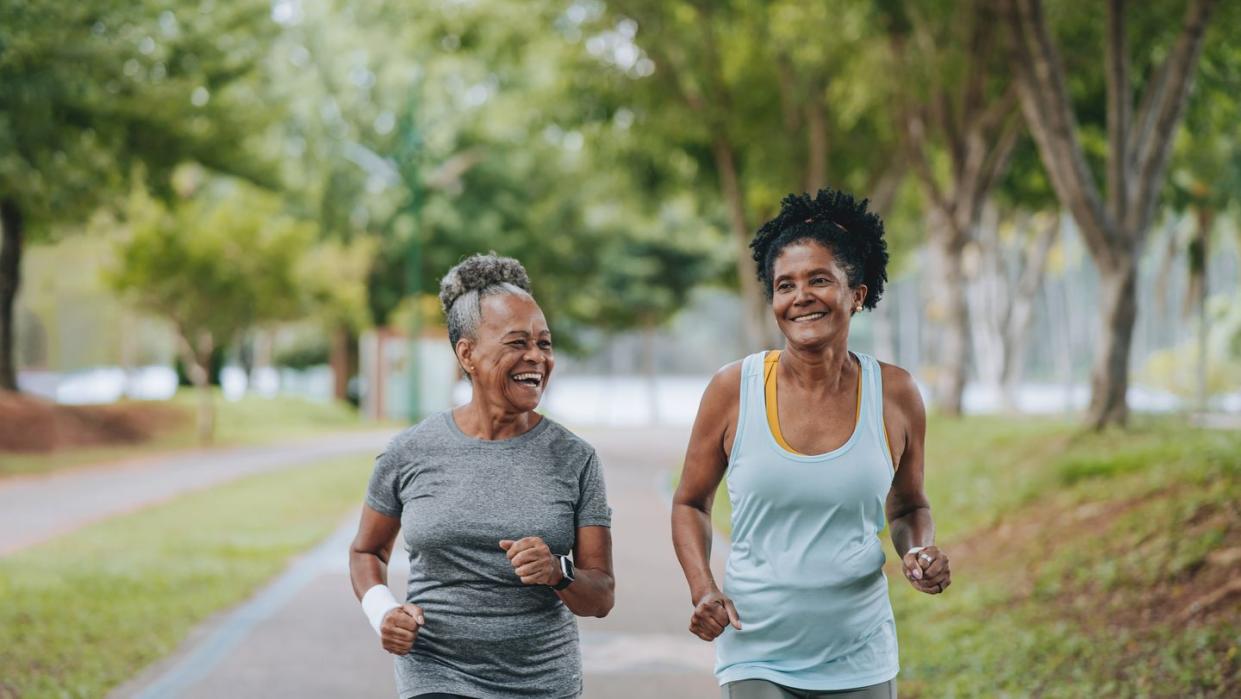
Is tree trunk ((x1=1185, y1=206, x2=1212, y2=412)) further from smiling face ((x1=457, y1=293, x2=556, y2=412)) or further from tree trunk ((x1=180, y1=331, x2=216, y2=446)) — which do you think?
smiling face ((x1=457, y1=293, x2=556, y2=412))

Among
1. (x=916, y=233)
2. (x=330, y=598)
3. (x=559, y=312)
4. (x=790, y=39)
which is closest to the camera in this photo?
(x=330, y=598)

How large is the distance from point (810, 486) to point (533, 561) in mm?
634

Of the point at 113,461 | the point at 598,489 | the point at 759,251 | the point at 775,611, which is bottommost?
the point at 113,461

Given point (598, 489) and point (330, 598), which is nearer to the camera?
point (598, 489)

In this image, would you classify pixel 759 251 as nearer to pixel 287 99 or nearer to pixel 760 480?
pixel 760 480

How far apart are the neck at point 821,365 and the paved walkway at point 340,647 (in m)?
3.59

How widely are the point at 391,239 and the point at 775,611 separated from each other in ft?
128

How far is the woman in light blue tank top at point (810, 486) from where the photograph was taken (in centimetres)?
311

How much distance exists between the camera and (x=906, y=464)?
337 cm

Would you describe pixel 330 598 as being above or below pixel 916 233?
below

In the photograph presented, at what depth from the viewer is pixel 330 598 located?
9523 mm

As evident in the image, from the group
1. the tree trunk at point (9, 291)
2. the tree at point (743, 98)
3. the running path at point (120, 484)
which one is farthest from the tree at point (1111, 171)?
the tree trunk at point (9, 291)

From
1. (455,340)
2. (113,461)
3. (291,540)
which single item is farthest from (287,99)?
(455,340)

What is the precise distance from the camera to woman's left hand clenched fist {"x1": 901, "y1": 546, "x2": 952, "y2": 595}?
9.89 feet
